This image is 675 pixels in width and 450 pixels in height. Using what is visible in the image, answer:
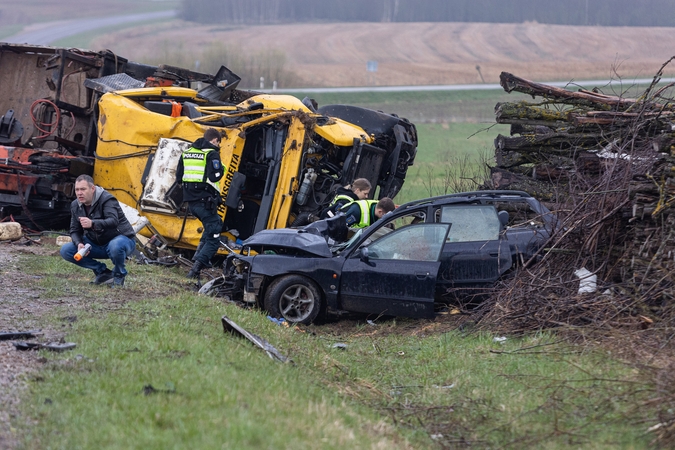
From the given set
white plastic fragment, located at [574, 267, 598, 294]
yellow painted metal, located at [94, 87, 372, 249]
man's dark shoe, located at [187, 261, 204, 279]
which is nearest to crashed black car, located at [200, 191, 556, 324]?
white plastic fragment, located at [574, 267, 598, 294]

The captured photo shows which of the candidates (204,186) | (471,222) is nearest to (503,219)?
(471,222)

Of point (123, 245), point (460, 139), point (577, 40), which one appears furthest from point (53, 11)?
point (123, 245)

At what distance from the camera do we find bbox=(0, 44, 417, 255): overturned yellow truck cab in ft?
39.1

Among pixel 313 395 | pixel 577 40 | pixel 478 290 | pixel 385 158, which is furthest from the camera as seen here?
pixel 577 40

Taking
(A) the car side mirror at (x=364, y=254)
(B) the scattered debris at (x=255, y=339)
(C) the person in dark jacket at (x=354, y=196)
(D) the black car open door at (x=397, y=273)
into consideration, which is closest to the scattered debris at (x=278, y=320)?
(D) the black car open door at (x=397, y=273)

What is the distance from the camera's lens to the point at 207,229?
10.9 m

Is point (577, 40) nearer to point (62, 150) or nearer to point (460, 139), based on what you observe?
point (460, 139)

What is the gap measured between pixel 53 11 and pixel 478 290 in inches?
3695

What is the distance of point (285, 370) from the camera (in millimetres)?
6539

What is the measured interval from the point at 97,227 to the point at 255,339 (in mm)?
2579

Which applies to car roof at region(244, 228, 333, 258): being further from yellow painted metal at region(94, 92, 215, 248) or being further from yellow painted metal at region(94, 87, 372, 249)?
yellow painted metal at region(94, 92, 215, 248)

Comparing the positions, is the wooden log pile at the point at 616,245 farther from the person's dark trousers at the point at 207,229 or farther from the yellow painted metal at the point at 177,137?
the person's dark trousers at the point at 207,229

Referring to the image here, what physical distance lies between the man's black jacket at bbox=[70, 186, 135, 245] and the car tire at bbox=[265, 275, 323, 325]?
6.00 ft

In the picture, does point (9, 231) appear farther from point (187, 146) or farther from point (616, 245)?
point (616, 245)
